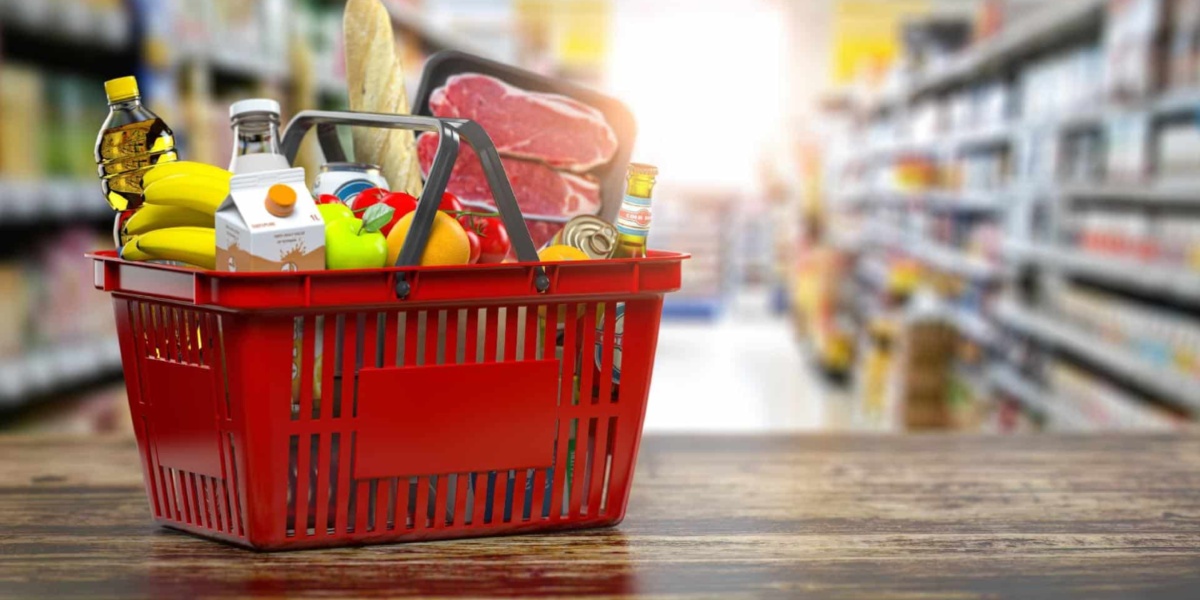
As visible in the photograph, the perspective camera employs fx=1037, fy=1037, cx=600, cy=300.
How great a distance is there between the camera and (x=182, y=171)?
78cm

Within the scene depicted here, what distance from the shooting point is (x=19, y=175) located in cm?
226

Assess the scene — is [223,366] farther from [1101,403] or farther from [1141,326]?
[1101,403]

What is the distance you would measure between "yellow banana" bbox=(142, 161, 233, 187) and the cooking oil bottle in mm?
41

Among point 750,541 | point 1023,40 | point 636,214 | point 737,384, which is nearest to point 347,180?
point 636,214

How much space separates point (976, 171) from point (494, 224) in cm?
520

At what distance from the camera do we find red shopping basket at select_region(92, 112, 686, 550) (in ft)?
2.43

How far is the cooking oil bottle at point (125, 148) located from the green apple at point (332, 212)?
18cm

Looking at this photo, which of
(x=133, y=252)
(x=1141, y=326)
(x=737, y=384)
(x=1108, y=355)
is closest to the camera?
(x=133, y=252)

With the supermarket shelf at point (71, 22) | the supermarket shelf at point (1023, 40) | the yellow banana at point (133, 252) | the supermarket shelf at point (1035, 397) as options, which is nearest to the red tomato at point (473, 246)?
the yellow banana at point (133, 252)

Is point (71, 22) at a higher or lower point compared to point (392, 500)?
higher

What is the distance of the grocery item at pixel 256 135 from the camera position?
82 cm

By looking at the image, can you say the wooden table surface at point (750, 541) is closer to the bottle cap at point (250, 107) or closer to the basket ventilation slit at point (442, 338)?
the basket ventilation slit at point (442, 338)

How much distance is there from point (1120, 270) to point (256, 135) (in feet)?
10.4

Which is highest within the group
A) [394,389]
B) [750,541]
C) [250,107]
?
[250,107]
